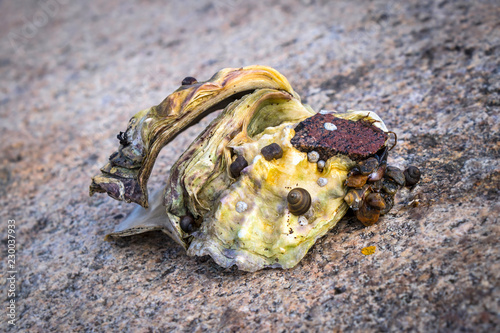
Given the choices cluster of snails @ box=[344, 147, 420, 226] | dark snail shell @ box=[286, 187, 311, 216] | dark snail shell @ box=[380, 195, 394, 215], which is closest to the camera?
dark snail shell @ box=[286, 187, 311, 216]

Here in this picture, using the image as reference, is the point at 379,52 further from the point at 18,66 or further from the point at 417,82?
the point at 18,66

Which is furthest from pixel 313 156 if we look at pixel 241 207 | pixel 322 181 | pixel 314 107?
pixel 314 107

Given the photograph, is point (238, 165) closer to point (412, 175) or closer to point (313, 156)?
point (313, 156)

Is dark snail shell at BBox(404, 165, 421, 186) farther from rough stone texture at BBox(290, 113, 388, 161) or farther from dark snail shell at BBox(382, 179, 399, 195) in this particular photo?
rough stone texture at BBox(290, 113, 388, 161)

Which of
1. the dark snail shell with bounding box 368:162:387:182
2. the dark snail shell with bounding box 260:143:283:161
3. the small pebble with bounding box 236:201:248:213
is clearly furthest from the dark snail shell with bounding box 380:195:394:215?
the small pebble with bounding box 236:201:248:213

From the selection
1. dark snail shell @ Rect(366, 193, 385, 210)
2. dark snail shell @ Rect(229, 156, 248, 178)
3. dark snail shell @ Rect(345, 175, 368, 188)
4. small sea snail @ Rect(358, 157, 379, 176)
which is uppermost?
dark snail shell @ Rect(229, 156, 248, 178)

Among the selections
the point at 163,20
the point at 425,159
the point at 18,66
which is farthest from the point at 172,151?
the point at 18,66

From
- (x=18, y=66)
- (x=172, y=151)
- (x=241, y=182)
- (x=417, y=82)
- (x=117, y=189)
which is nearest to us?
(x=241, y=182)

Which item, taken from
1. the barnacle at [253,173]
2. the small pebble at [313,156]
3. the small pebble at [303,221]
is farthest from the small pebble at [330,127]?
the small pebble at [303,221]
